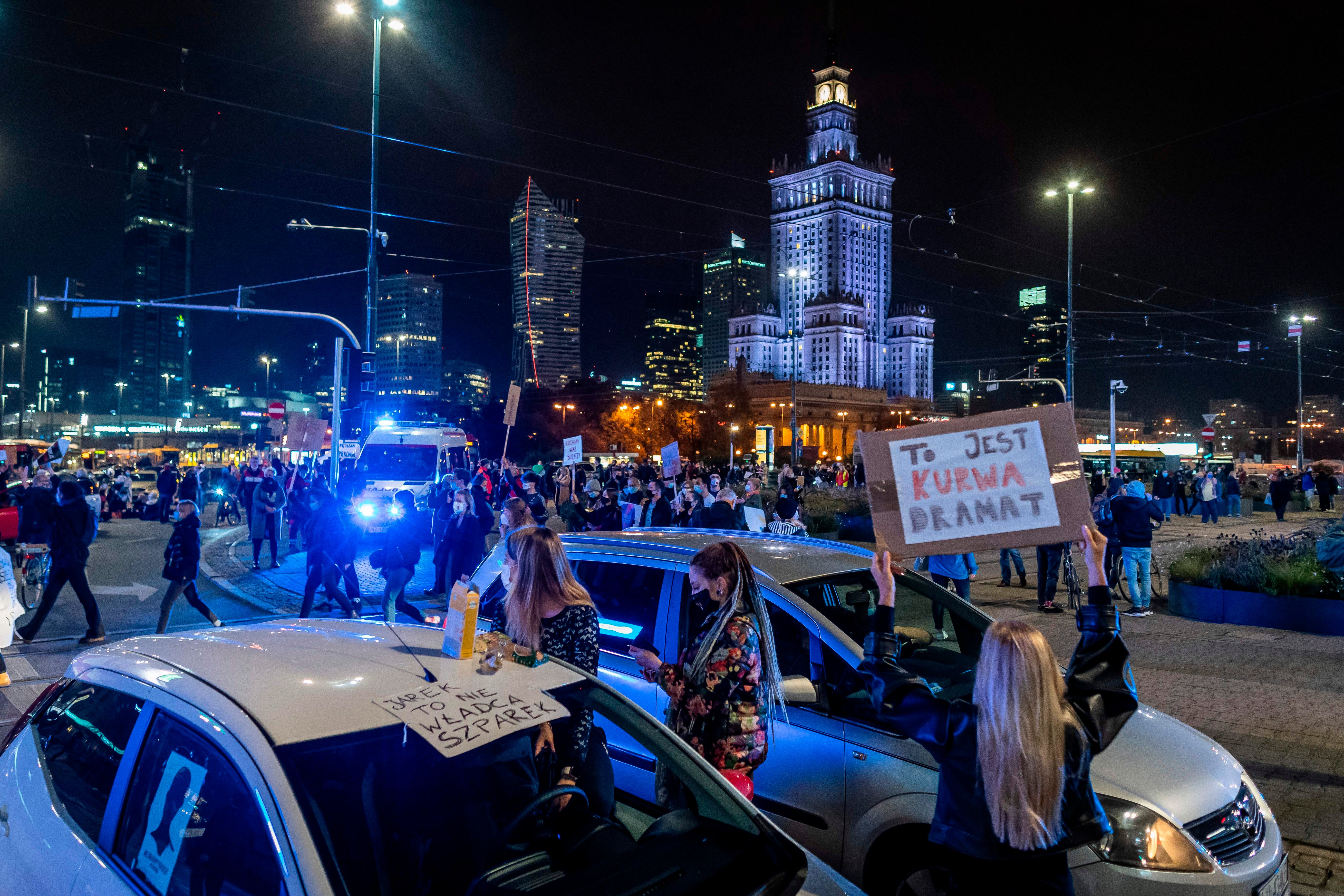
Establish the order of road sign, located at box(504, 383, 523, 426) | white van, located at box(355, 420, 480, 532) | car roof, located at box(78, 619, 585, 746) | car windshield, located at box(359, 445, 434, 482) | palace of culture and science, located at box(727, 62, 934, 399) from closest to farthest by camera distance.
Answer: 1. car roof, located at box(78, 619, 585, 746)
2. road sign, located at box(504, 383, 523, 426)
3. white van, located at box(355, 420, 480, 532)
4. car windshield, located at box(359, 445, 434, 482)
5. palace of culture and science, located at box(727, 62, 934, 399)

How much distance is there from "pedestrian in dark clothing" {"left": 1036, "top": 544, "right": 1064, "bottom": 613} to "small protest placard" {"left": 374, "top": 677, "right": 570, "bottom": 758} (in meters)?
10.1

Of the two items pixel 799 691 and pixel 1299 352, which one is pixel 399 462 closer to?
pixel 799 691

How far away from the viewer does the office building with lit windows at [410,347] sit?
280ft

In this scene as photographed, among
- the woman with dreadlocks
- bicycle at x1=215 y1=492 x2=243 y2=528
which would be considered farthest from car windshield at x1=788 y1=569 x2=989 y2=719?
bicycle at x1=215 y1=492 x2=243 y2=528

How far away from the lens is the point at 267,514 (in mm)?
15516

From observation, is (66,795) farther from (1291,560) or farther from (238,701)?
(1291,560)

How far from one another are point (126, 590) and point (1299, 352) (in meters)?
38.9

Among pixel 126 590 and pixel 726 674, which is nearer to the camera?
pixel 726 674

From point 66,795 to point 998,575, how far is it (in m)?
14.9

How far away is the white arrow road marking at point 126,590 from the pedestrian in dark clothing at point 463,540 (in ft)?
17.6

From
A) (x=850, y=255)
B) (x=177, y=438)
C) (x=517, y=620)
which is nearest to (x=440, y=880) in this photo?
(x=517, y=620)

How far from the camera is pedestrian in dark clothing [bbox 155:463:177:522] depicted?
2331 centimetres

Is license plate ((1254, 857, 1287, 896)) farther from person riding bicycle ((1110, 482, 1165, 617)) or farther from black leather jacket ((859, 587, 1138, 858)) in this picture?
person riding bicycle ((1110, 482, 1165, 617))

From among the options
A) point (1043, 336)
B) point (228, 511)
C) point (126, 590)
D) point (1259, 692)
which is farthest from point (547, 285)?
point (1259, 692)
